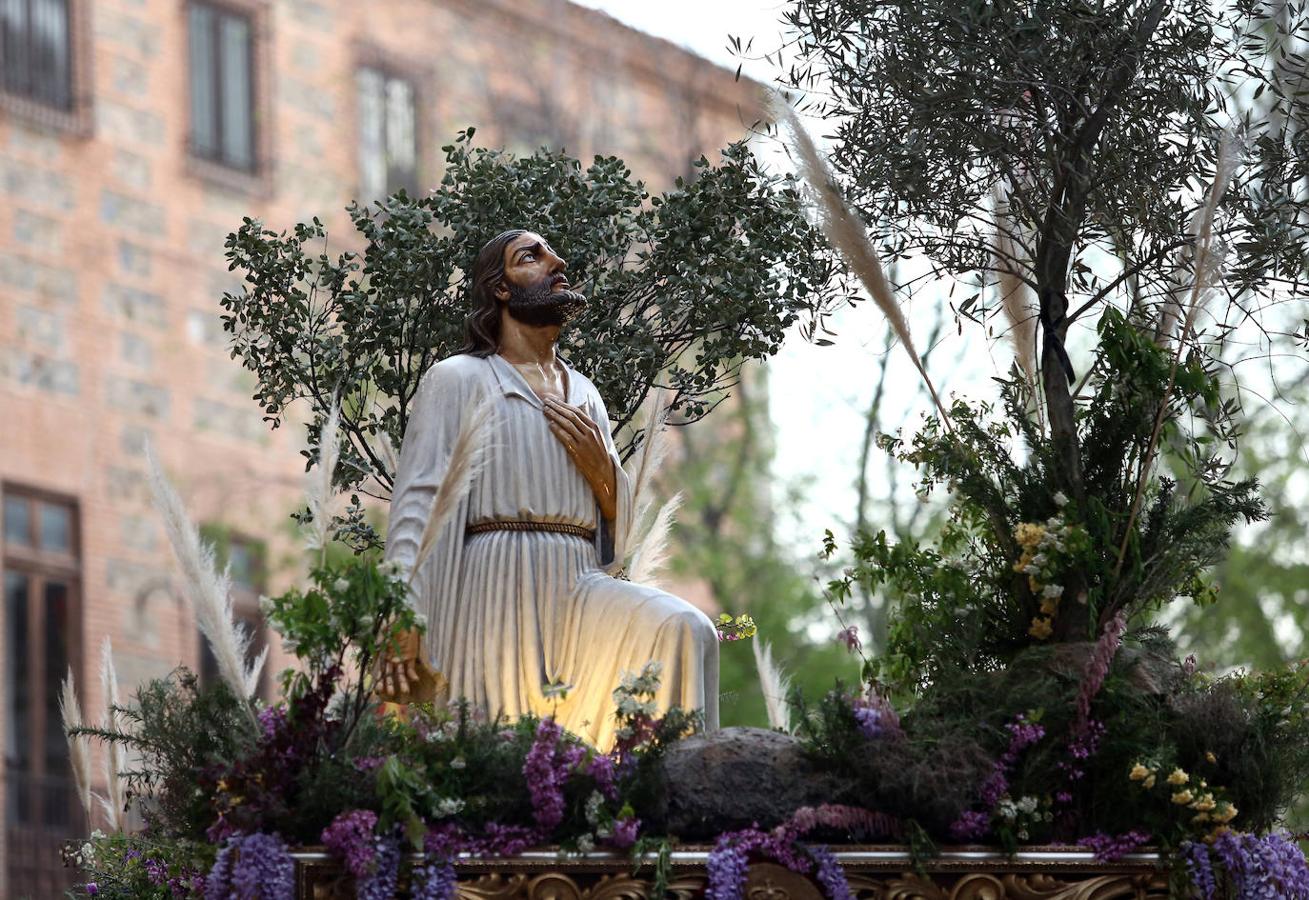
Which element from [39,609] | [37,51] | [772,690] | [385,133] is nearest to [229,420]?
[39,609]

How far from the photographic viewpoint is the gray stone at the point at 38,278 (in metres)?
26.1

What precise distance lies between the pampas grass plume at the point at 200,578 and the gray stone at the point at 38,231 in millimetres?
17099

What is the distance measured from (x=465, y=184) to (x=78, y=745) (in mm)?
3758

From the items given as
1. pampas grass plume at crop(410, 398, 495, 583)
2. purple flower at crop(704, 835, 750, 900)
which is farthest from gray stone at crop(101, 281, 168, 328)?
purple flower at crop(704, 835, 750, 900)

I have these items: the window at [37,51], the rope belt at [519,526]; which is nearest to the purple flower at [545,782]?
the rope belt at [519,526]

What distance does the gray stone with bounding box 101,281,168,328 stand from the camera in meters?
27.2

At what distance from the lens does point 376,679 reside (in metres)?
10.2

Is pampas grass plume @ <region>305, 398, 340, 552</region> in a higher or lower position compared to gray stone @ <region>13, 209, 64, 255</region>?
lower

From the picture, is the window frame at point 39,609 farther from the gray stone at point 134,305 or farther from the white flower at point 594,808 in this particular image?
the white flower at point 594,808

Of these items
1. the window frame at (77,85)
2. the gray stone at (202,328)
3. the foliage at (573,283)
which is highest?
the window frame at (77,85)

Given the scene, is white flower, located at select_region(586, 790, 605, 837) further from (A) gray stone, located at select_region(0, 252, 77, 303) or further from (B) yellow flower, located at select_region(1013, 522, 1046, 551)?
(A) gray stone, located at select_region(0, 252, 77, 303)

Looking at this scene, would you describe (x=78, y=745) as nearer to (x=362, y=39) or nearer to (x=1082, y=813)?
(x=1082, y=813)

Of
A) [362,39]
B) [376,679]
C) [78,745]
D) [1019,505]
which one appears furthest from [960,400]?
[362,39]

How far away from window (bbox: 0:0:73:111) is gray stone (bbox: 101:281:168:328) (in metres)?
1.75
